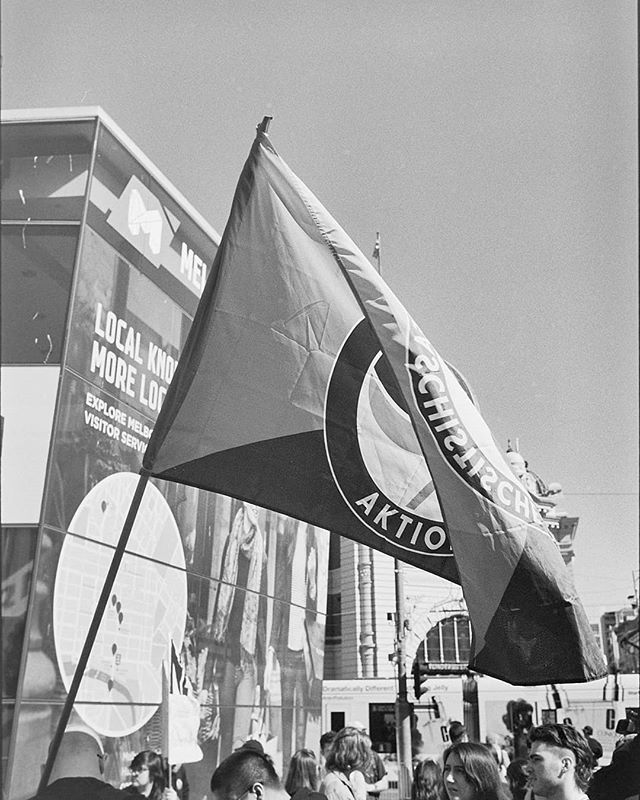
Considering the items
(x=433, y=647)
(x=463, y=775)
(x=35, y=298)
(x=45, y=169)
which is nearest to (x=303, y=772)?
(x=463, y=775)

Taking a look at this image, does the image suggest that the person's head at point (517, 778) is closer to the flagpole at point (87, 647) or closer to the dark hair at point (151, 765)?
the dark hair at point (151, 765)

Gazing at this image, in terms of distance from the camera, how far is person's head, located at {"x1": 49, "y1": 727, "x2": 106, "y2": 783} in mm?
7652

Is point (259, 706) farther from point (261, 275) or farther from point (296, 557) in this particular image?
point (261, 275)

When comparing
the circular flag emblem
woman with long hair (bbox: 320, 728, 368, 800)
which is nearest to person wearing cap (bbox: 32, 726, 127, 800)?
woman with long hair (bbox: 320, 728, 368, 800)

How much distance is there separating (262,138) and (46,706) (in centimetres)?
488

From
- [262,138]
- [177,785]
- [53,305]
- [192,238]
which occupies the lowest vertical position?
[177,785]

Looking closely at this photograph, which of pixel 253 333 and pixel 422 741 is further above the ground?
pixel 253 333

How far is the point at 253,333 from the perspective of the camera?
4.25 meters

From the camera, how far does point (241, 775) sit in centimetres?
320

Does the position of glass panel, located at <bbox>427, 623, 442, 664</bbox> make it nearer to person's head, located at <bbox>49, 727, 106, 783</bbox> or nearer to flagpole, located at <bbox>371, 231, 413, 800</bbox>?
flagpole, located at <bbox>371, 231, 413, 800</bbox>

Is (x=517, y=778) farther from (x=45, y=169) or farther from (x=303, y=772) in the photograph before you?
(x=45, y=169)

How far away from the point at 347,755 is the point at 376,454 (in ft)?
6.04

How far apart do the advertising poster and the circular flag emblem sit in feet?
12.6

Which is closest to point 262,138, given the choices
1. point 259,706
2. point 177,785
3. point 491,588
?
point 491,588
